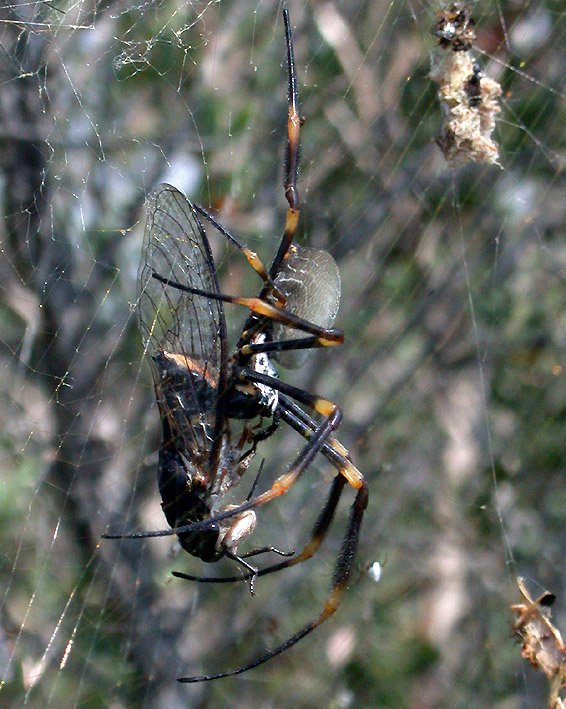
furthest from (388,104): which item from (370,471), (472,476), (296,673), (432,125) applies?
(296,673)

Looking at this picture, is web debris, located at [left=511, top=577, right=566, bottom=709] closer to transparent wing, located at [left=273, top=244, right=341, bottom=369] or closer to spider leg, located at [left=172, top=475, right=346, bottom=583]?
spider leg, located at [left=172, top=475, right=346, bottom=583]

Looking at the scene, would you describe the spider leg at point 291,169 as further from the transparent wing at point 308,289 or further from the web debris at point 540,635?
the web debris at point 540,635

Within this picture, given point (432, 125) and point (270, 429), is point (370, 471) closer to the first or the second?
point (432, 125)

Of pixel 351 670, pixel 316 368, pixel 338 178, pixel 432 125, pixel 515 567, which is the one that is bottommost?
pixel 351 670

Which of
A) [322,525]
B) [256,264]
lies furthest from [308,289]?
[322,525]

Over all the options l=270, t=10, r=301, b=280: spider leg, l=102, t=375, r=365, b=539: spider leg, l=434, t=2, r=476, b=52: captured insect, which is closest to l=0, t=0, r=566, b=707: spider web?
l=434, t=2, r=476, b=52: captured insect

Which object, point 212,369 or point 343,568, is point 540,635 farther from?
point 212,369
